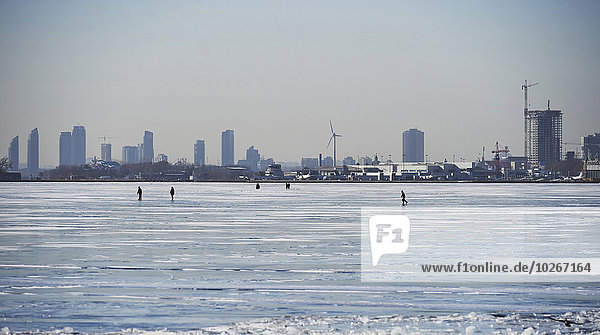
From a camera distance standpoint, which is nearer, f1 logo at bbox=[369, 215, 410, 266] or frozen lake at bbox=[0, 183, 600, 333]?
frozen lake at bbox=[0, 183, 600, 333]

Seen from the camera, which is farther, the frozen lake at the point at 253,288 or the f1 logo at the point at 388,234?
the f1 logo at the point at 388,234

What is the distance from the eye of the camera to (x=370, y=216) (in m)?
34.6

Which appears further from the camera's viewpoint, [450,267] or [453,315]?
[450,267]

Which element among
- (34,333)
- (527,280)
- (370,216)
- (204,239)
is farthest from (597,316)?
(370,216)

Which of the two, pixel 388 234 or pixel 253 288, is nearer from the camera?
pixel 253 288

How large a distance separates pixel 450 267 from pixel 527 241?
22.1 feet

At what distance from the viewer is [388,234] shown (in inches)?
1030

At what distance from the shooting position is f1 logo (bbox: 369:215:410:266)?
19.9 meters

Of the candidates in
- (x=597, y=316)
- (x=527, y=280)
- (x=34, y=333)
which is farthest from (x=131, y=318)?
(x=527, y=280)

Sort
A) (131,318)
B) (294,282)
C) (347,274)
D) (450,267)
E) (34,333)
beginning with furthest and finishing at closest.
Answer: (450,267), (347,274), (294,282), (131,318), (34,333)

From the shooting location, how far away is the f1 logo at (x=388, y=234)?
782 inches

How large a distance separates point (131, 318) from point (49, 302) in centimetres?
204

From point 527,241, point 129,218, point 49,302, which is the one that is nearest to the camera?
point 49,302

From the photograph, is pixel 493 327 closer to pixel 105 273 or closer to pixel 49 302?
pixel 49 302
